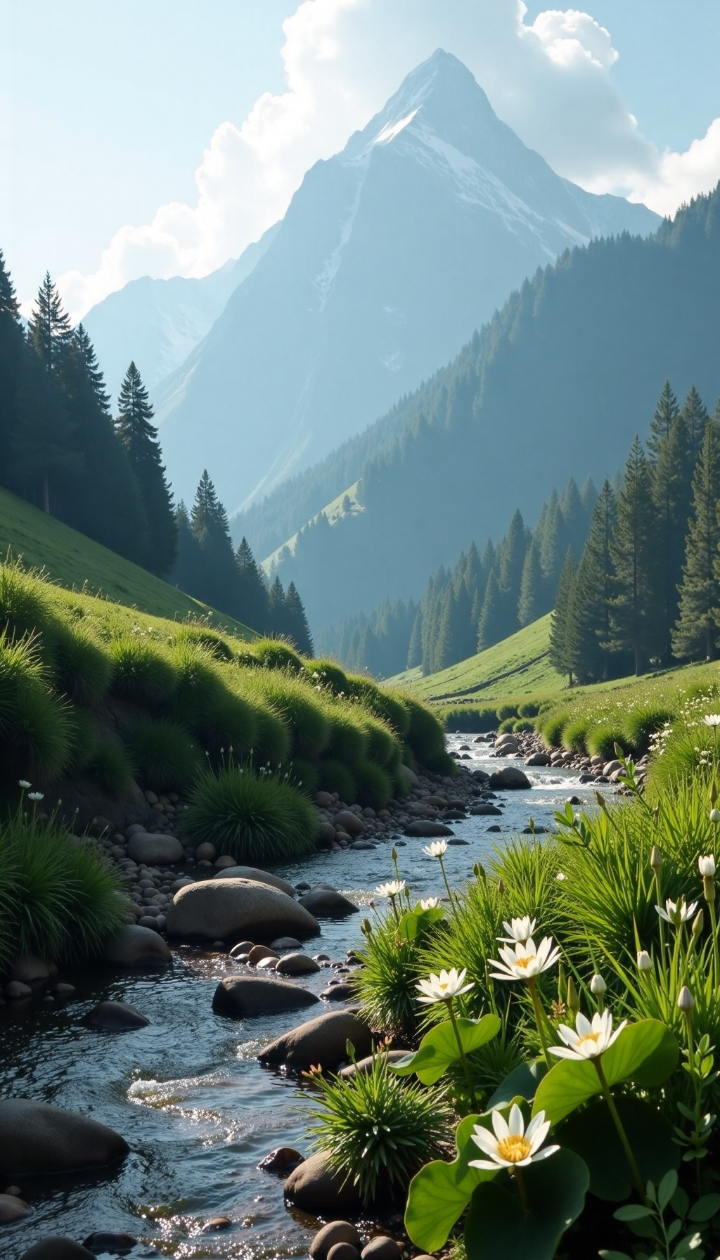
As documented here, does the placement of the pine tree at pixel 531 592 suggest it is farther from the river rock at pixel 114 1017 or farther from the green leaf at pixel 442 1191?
the green leaf at pixel 442 1191

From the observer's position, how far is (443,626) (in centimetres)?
16612

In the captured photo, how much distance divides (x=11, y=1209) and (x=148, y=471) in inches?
2966

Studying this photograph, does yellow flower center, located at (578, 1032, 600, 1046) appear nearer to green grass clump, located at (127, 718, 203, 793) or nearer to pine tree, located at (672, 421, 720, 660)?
green grass clump, located at (127, 718, 203, 793)

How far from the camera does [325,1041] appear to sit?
23.3 ft

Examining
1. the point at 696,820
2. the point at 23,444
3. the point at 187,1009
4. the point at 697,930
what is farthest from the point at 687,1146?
the point at 23,444

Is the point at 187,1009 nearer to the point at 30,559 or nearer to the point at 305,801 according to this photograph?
the point at 305,801

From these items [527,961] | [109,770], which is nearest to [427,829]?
[109,770]

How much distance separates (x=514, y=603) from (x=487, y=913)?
154m

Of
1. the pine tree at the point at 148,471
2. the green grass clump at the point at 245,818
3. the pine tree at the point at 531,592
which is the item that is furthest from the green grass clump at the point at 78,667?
the pine tree at the point at 531,592

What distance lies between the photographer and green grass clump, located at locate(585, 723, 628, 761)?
32.1 meters

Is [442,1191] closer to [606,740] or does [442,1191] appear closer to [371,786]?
[371,786]

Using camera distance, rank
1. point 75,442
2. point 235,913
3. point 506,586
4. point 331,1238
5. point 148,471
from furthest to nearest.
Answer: point 506,586, point 148,471, point 75,442, point 235,913, point 331,1238

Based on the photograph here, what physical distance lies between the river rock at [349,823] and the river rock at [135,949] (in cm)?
818

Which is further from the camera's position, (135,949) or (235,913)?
(235,913)
